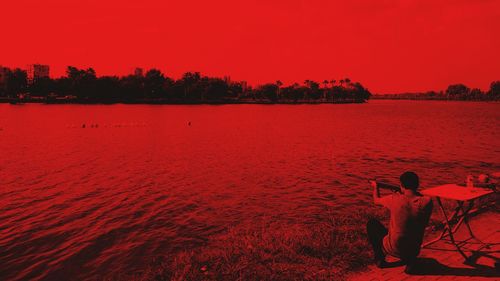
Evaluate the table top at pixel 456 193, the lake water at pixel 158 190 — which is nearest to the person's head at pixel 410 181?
the table top at pixel 456 193

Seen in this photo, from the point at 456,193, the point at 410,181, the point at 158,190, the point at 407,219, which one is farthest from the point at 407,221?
the point at 158,190

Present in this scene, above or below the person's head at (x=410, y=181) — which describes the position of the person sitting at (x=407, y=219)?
below

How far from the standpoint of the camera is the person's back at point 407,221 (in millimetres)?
6332

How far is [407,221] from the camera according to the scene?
6.42m

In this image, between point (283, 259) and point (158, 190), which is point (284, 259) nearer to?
point (283, 259)

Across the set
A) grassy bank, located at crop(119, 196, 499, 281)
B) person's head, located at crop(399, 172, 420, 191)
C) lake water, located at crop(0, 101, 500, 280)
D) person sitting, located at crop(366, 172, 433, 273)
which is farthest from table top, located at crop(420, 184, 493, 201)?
lake water, located at crop(0, 101, 500, 280)

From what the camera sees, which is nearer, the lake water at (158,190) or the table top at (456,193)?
the table top at (456,193)

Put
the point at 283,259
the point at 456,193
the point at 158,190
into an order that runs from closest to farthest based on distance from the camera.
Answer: the point at 456,193
the point at 283,259
the point at 158,190

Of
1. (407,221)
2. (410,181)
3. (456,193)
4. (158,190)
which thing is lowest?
(158,190)

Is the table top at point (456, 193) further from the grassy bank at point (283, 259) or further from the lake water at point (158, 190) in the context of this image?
the lake water at point (158, 190)

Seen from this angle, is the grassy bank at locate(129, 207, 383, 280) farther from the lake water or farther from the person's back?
the lake water

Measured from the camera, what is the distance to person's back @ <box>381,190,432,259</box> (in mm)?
6332

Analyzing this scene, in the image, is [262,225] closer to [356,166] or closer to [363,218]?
[363,218]

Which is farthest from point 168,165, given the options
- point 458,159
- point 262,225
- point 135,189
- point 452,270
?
point 458,159
